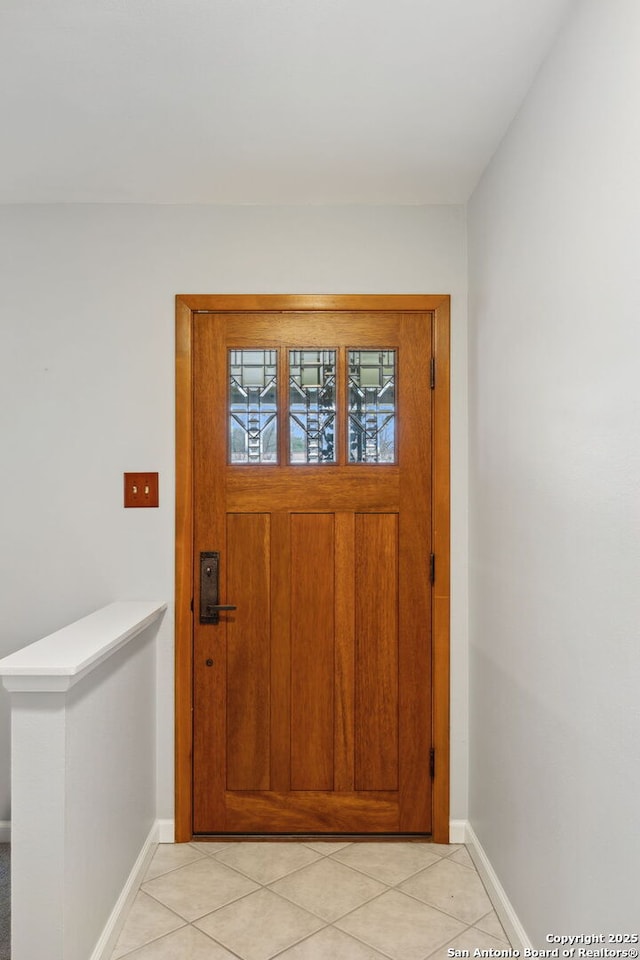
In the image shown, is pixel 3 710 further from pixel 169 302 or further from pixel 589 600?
pixel 589 600

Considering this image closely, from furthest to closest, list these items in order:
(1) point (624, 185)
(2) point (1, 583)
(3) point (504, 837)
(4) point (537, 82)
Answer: (2) point (1, 583), (3) point (504, 837), (4) point (537, 82), (1) point (624, 185)

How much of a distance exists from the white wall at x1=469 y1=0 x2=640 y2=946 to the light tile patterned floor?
24 centimetres

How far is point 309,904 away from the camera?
2.41 metres

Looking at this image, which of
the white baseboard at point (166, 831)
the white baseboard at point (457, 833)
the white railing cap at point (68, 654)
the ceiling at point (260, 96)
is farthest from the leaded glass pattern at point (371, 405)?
the white baseboard at point (166, 831)

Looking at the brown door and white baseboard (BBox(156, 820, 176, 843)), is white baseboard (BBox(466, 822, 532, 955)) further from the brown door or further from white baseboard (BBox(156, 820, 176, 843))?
white baseboard (BBox(156, 820, 176, 843))

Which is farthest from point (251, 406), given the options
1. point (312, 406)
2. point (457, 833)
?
point (457, 833)

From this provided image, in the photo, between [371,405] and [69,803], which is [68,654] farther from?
[371,405]

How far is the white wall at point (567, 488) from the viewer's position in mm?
1417

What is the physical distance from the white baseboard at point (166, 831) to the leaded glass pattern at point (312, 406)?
59.5 inches

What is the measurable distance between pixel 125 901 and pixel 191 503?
1389 mm

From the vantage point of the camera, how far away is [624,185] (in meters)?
1.42

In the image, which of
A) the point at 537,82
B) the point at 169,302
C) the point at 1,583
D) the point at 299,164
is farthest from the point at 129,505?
the point at 537,82

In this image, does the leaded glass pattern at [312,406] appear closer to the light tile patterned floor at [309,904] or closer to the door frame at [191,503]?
the door frame at [191,503]

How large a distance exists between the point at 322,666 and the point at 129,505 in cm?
100
